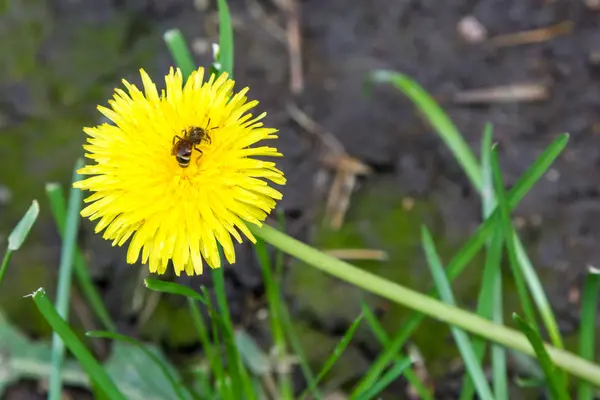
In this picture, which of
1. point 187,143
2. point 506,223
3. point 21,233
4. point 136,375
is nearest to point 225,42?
point 187,143

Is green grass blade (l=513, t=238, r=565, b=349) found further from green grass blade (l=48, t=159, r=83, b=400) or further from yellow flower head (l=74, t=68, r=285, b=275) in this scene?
green grass blade (l=48, t=159, r=83, b=400)

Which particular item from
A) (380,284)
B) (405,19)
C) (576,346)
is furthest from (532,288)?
(405,19)

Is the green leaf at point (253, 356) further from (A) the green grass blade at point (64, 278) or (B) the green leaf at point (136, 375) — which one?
(A) the green grass blade at point (64, 278)

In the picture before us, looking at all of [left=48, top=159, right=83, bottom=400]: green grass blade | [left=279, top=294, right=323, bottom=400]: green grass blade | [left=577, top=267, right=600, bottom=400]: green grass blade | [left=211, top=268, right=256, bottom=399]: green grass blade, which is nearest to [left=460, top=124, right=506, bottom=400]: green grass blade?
[left=577, top=267, right=600, bottom=400]: green grass blade

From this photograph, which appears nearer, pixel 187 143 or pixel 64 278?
pixel 187 143

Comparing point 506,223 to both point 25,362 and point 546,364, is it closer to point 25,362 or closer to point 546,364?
point 546,364

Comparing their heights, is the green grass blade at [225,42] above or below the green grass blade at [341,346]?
above

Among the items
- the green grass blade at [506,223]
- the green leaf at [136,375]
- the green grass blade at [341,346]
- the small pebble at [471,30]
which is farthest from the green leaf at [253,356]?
the small pebble at [471,30]
